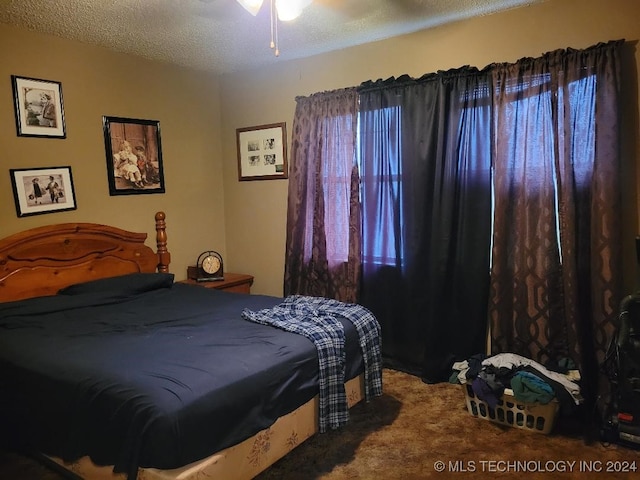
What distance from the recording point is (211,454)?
5.66 ft

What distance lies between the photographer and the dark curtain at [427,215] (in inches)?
117

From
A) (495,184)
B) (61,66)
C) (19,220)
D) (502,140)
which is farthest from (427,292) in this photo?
(61,66)

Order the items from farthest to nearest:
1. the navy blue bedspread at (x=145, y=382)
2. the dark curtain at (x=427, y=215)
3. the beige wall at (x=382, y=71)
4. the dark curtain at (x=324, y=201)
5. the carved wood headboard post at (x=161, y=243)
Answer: the carved wood headboard post at (x=161, y=243) < the dark curtain at (x=324, y=201) < the dark curtain at (x=427, y=215) < the beige wall at (x=382, y=71) < the navy blue bedspread at (x=145, y=382)

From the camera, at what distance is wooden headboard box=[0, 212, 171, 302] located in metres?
2.97

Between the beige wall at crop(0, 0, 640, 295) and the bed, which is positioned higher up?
the beige wall at crop(0, 0, 640, 295)

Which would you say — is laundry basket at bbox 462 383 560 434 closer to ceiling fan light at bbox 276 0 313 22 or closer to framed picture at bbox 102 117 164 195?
ceiling fan light at bbox 276 0 313 22

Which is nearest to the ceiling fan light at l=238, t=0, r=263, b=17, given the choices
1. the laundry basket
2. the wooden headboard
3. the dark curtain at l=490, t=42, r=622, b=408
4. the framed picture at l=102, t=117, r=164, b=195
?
the dark curtain at l=490, t=42, r=622, b=408

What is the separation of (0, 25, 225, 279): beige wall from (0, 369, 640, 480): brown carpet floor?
6.12 ft

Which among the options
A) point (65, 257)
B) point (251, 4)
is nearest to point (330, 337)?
point (251, 4)

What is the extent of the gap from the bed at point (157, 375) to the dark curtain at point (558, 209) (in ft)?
3.30

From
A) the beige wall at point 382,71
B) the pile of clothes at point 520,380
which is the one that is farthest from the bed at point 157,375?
the beige wall at point 382,71

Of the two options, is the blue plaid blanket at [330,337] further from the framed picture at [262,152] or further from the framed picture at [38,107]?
the framed picture at [38,107]

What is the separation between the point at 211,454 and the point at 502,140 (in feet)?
7.85

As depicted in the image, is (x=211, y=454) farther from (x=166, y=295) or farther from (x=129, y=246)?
(x=129, y=246)
